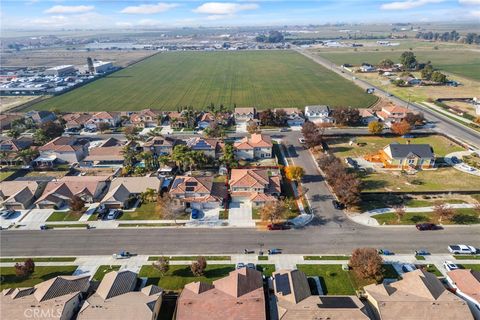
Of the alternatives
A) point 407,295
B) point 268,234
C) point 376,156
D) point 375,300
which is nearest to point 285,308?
point 375,300

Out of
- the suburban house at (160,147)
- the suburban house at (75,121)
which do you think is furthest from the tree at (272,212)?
Answer: the suburban house at (75,121)

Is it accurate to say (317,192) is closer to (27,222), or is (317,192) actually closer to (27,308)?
(27,308)

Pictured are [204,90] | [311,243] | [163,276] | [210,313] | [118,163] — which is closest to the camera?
[210,313]

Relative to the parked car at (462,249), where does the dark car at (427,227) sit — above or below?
above

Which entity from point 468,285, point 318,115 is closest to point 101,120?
point 318,115

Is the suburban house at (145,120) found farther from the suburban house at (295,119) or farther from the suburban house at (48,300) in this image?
the suburban house at (48,300)

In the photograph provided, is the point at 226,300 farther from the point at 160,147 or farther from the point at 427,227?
the point at 160,147
